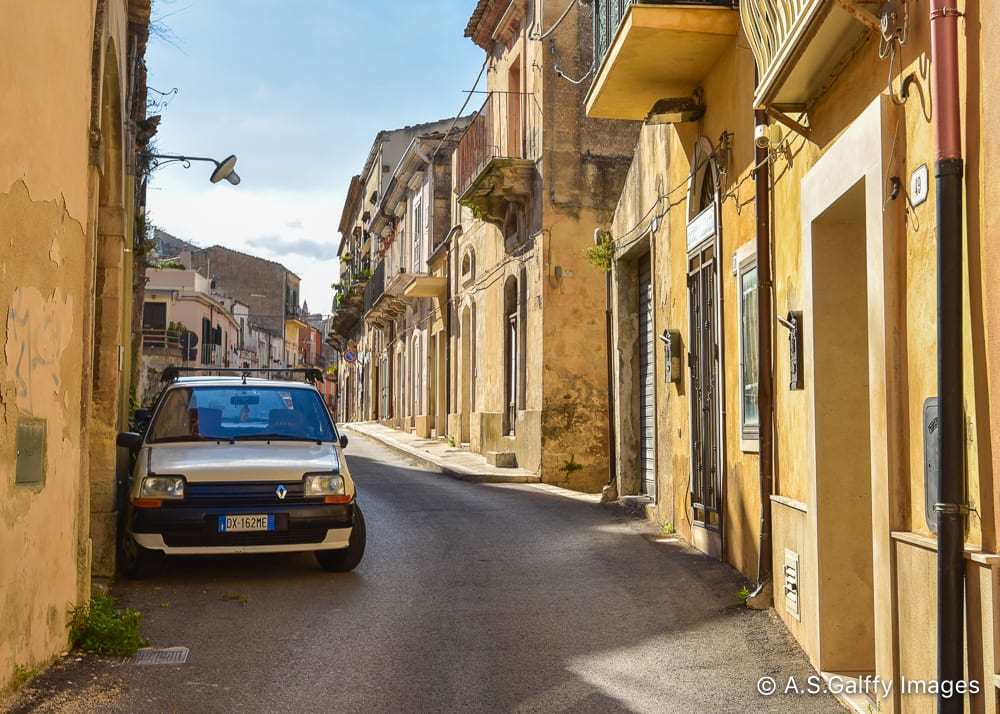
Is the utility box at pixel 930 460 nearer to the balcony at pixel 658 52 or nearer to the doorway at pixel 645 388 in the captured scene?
the balcony at pixel 658 52

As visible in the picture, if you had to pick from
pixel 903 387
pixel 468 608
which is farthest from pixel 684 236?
pixel 903 387

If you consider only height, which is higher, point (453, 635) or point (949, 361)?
point (949, 361)

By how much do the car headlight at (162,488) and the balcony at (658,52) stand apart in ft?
18.8

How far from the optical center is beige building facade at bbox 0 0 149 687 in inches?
213

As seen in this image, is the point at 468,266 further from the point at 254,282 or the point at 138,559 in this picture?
the point at 254,282

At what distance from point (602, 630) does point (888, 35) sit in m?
4.20

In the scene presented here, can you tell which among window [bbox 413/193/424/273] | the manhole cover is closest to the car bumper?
the manhole cover

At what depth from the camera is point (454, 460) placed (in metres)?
21.9

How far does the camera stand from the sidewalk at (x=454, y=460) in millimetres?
18531

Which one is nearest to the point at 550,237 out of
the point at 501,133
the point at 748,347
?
the point at 501,133

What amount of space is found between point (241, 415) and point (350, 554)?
1716 millimetres

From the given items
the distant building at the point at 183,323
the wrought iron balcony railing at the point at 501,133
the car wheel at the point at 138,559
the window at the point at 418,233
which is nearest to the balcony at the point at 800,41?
the car wheel at the point at 138,559

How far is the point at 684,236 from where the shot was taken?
37.2ft

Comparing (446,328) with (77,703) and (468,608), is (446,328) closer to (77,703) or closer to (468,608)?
(468,608)
